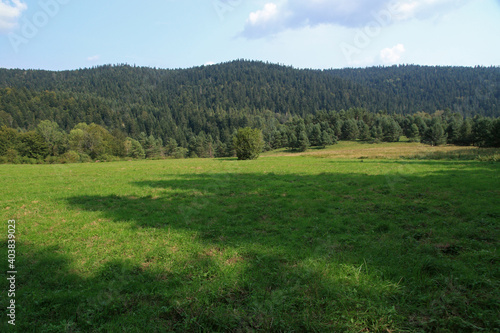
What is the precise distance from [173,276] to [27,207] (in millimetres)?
11804

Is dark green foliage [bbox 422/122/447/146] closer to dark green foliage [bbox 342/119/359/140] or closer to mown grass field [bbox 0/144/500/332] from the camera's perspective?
dark green foliage [bbox 342/119/359/140]

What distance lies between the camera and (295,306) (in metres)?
4.79

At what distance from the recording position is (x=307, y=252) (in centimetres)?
699

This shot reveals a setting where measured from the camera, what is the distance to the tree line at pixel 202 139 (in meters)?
73.3

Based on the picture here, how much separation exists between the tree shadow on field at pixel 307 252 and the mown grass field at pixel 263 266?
3cm

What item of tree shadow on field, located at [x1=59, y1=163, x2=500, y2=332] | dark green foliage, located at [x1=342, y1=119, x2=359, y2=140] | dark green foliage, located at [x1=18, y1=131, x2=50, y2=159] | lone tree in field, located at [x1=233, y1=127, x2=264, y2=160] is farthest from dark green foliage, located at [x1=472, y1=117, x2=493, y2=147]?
dark green foliage, located at [x1=18, y1=131, x2=50, y2=159]

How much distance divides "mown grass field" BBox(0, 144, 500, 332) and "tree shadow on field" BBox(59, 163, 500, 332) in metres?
0.03

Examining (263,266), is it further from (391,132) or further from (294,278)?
(391,132)

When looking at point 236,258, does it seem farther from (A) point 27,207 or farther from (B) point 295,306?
(A) point 27,207

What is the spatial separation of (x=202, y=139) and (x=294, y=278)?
452 ft

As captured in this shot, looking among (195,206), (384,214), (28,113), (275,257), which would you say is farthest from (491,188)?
(28,113)

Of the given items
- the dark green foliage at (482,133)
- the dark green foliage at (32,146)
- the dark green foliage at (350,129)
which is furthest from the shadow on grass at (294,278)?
the dark green foliage at (350,129)

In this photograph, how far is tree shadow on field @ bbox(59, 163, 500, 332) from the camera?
452 centimetres

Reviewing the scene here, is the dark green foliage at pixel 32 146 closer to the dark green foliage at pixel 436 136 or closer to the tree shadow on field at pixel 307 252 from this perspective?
the tree shadow on field at pixel 307 252
